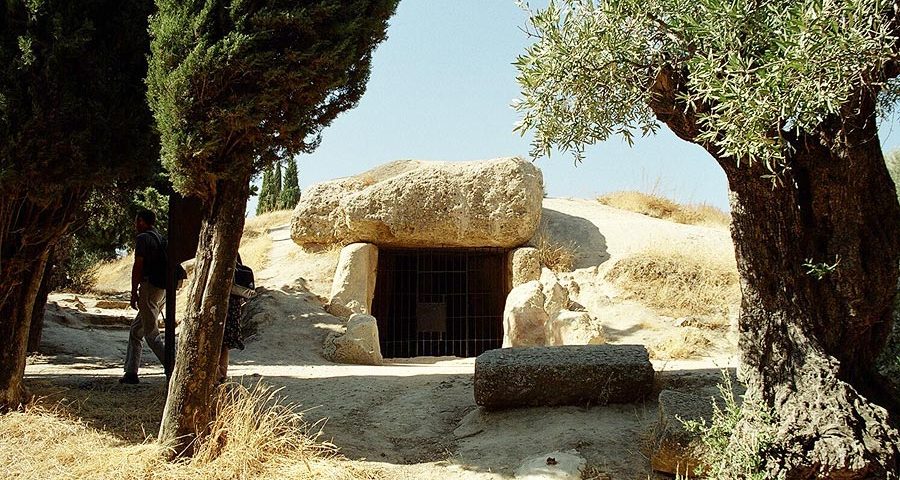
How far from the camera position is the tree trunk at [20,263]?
6949mm

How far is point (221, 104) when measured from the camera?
18.7 ft

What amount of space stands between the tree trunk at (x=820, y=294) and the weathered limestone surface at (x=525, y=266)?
9272mm

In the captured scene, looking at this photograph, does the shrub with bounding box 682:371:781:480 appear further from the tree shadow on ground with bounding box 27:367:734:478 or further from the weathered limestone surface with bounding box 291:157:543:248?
the weathered limestone surface with bounding box 291:157:543:248

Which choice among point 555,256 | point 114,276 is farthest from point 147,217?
point 114,276

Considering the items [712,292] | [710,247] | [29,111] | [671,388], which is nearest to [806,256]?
[671,388]

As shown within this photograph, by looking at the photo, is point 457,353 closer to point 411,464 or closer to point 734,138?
point 411,464

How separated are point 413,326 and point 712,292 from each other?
6.55m

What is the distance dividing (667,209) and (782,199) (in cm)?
1439

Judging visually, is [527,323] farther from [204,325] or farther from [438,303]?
[204,325]

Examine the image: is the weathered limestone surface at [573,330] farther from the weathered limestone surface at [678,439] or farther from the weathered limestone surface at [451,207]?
the weathered limestone surface at [678,439]

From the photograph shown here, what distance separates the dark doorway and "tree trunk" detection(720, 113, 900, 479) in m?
10.6

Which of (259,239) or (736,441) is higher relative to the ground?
(259,239)

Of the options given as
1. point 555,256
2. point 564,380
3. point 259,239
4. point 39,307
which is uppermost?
point 259,239

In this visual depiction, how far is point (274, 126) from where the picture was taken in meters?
5.94
